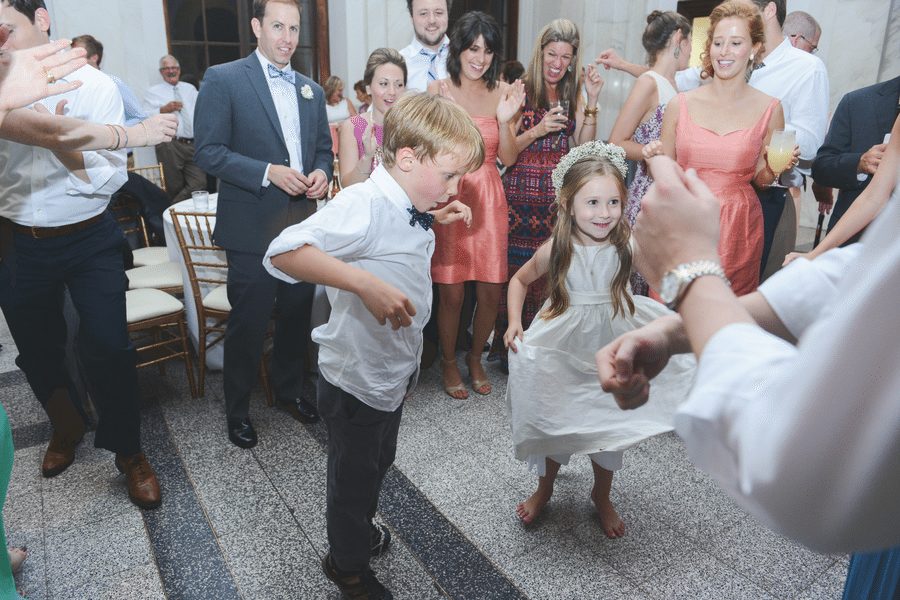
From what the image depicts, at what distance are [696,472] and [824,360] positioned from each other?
2.26 m

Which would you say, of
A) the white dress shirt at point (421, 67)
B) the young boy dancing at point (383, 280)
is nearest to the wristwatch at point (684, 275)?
the young boy dancing at point (383, 280)

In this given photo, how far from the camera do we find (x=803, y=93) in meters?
3.11

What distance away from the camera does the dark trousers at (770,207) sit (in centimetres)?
295

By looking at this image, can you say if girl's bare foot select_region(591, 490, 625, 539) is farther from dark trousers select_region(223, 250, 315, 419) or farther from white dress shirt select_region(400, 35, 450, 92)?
white dress shirt select_region(400, 35, 450, 92)

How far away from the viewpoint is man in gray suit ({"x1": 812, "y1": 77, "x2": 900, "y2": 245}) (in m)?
2.67

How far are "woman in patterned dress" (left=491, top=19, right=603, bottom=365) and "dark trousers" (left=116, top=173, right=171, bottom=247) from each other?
8.05ft

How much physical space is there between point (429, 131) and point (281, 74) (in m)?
1.37

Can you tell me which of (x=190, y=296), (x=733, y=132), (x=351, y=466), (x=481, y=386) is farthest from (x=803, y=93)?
(x=190, y=296)

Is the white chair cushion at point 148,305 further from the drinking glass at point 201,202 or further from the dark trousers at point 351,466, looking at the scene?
the dark trousers at point 351,466

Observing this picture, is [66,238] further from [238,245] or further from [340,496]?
[340,496]

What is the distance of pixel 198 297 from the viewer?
3076 millimetres

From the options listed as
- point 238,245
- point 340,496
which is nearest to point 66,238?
point 238,245

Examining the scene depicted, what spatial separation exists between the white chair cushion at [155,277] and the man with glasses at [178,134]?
2.85 m

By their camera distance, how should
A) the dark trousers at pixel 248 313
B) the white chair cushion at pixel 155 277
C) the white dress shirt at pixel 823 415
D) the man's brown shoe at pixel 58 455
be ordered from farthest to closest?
the white chair cushion at pixel 155 277, the dark trousers at pixel 248 313, the man's brown shoe at pixel 58 455, the white dress shirt at pixel 823 415
